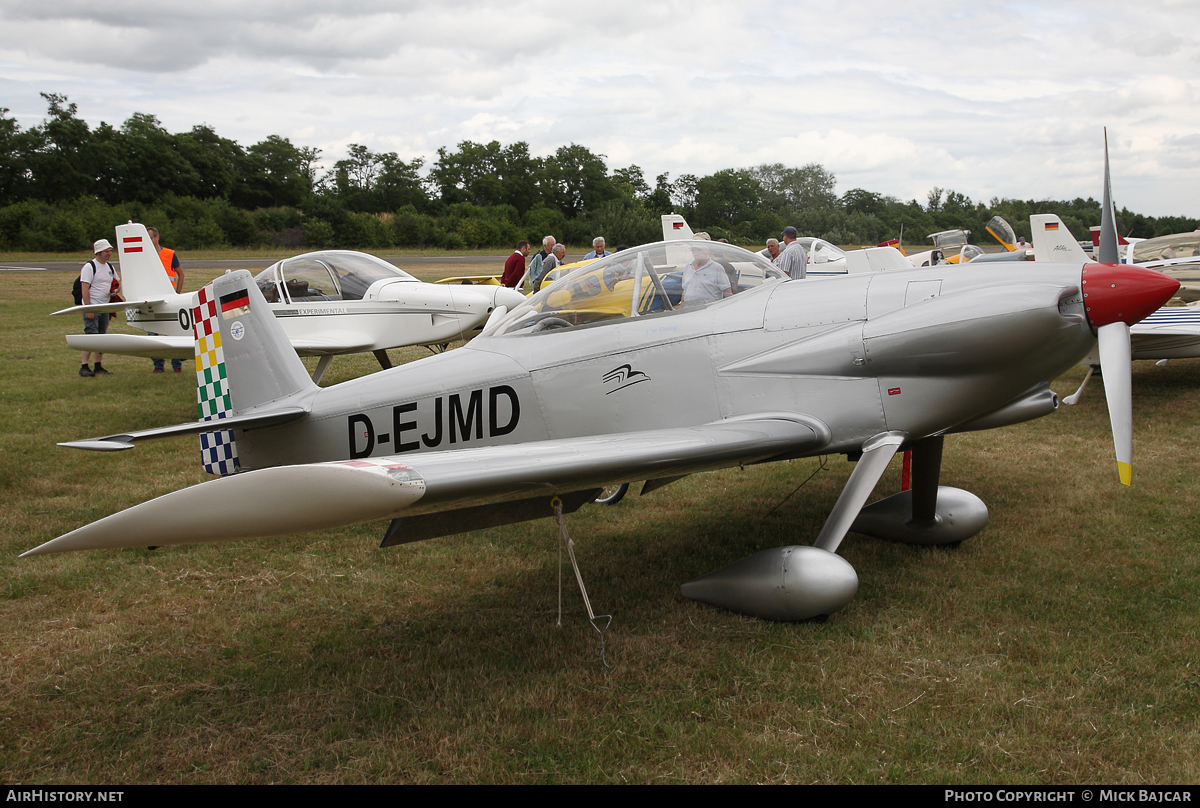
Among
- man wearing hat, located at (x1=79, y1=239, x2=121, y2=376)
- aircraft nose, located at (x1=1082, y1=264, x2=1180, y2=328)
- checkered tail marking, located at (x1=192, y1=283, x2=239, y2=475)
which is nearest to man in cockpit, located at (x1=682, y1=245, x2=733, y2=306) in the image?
aircraft nose, located at (x1=1082, y1=264, x2=1180, y2=328)

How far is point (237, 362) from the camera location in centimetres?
523

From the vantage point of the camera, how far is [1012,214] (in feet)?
266

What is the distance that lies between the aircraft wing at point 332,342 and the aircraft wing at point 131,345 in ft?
4.19

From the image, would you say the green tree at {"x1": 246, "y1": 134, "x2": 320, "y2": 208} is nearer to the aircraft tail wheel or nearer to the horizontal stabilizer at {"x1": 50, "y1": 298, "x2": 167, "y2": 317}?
the horizontal stabilizer at {"x1": 50, "y1": 298, "x2": 167, "y2": 317}

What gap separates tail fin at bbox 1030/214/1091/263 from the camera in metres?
11.3

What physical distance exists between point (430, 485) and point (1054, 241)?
11890 mm

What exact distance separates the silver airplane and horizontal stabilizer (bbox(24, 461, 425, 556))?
0.35m

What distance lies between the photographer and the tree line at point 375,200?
163ft

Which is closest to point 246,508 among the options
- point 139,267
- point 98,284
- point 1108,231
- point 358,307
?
point 1108,231

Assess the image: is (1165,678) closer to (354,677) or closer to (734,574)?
(734,574)

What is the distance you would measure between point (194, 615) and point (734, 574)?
3071mm

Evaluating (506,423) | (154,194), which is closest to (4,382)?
(506,423)

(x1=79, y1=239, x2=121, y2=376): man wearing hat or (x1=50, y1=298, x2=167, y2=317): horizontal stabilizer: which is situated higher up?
(x1=79, y1=239, x2=121, y2=376): man wearing hat

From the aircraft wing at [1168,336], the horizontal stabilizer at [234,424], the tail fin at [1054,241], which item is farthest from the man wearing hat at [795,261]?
the horizontal stabilizer at [234,424]
